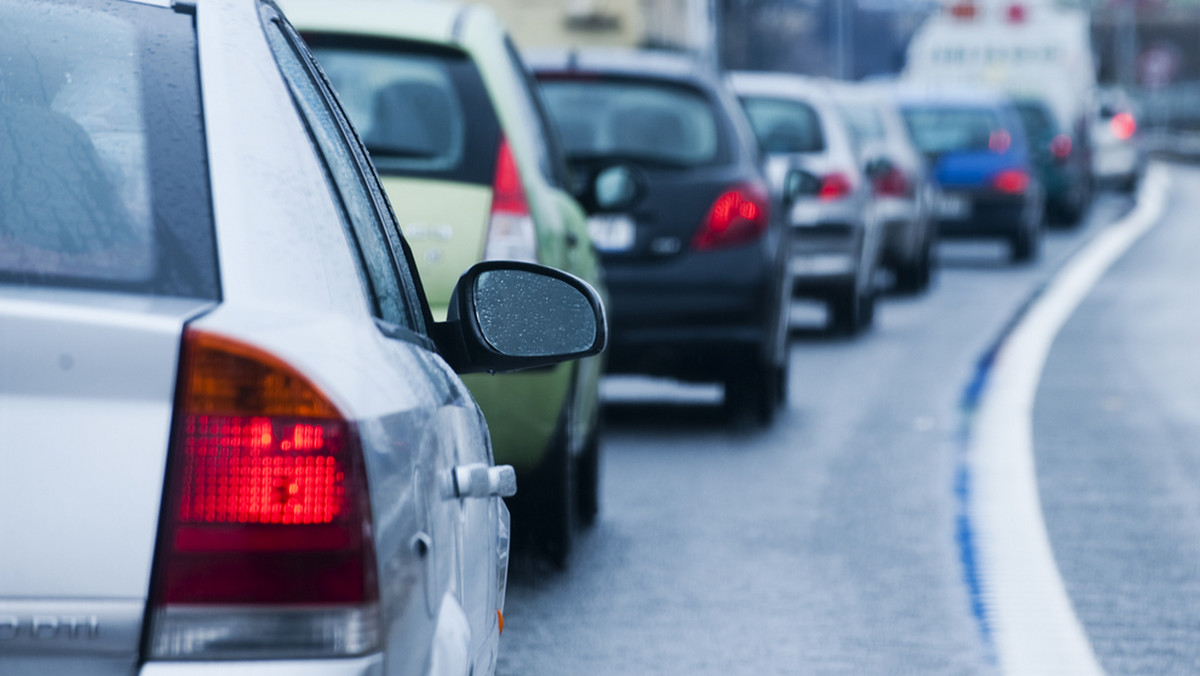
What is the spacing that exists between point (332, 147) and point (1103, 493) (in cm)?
595

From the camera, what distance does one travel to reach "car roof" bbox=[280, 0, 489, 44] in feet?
21.9

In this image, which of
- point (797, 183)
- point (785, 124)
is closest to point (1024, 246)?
point (785, 124)

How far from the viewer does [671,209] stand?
1013 cm

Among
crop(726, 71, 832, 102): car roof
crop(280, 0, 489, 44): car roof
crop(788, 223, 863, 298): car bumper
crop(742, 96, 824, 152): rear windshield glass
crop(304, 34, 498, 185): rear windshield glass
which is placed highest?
crop(280, 0, 489, 44): car roof

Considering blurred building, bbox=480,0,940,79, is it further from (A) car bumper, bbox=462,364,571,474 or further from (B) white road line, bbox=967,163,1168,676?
(A) car bumper, bbox=462,364,571,474

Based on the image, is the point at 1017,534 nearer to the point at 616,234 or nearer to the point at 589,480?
the point at 589,480

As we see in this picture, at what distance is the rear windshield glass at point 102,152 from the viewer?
226 cm

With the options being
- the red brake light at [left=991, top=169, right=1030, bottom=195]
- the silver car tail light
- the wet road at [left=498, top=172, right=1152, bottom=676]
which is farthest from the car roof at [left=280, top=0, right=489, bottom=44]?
the red brake light at [left=991, top=169, right=1030, bottom=195]

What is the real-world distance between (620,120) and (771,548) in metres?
3.42

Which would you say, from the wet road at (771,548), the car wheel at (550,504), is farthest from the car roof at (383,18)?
the wet road at (771,548)

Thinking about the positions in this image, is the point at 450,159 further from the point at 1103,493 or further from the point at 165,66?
the point at 165,66

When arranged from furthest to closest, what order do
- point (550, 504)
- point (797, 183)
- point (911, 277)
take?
1. point (911, 277)
2. point (797, 183)
3. point (550, 504)

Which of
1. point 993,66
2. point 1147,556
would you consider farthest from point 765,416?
point 993,66

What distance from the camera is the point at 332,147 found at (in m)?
2.95
